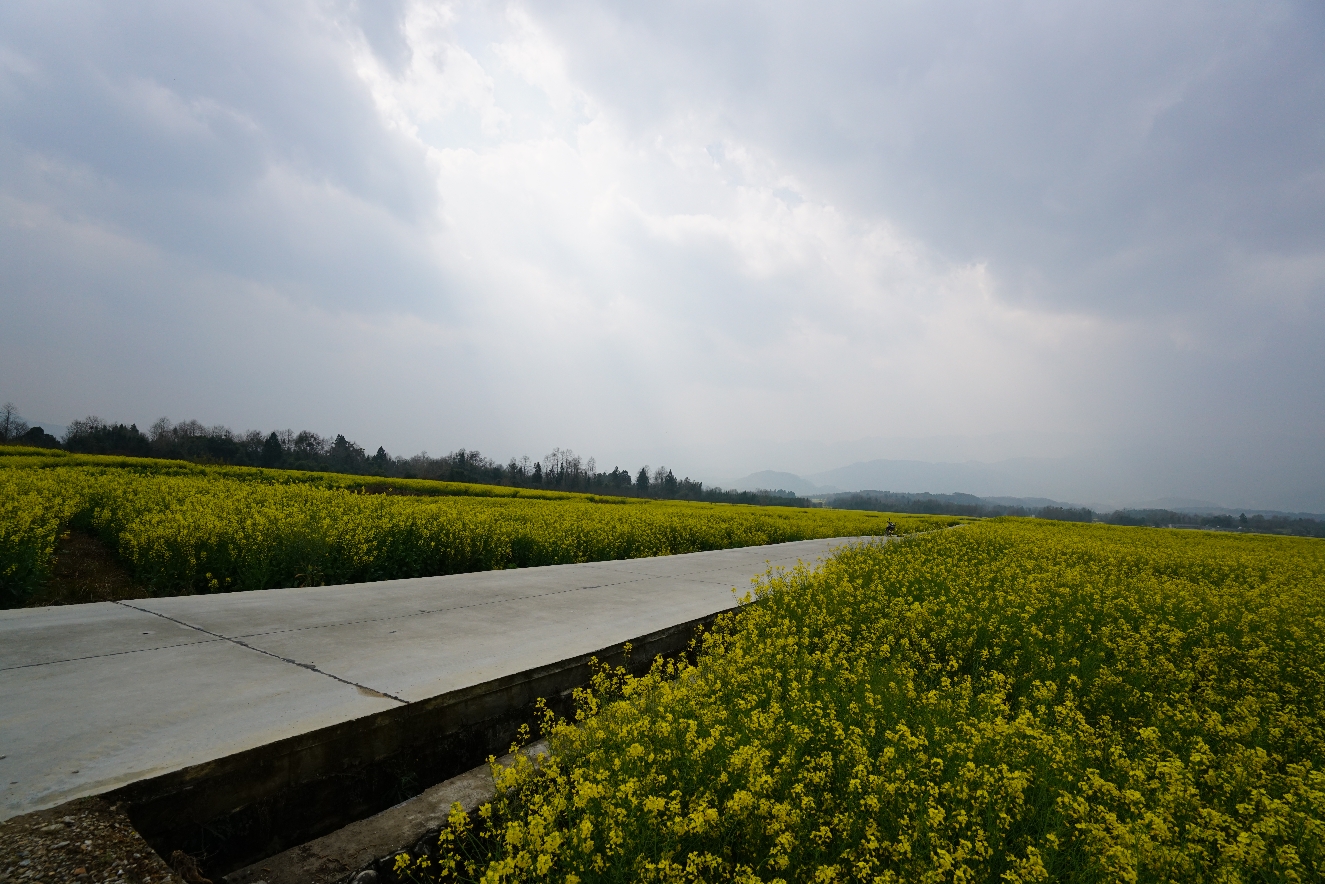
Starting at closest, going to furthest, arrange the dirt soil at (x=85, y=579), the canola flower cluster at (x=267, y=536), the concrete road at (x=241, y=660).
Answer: the concrete road at (x=241, y=660)
the dirt soil at (x=85, y=579)
the canola flower cluster at (x=267, y=536)

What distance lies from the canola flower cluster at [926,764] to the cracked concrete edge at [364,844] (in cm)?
9

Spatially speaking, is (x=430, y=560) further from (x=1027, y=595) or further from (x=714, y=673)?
(x=1027, y=595)

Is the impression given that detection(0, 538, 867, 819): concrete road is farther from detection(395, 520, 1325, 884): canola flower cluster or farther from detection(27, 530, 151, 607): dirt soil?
detection(27, 530, 151, 607): dirt soil

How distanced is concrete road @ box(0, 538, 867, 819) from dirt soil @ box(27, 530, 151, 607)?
2101 millimetres

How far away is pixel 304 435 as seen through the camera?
185ft

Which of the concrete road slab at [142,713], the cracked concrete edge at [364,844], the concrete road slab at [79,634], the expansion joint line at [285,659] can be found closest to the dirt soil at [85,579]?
the concrete road slab at [79,634]

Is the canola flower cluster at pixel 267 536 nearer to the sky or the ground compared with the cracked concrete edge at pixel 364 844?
nearer to the sky

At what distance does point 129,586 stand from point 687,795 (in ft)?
22.3

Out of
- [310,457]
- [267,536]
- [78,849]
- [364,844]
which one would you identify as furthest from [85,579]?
[310,457]

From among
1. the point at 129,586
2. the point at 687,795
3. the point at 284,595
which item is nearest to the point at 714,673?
the point at 687,795

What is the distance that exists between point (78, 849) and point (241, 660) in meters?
1.73

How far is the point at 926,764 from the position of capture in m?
2.93

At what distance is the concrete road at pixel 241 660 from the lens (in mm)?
2240

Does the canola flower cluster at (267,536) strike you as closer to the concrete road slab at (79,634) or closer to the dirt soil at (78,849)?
the concrete road slab at (79,634)
